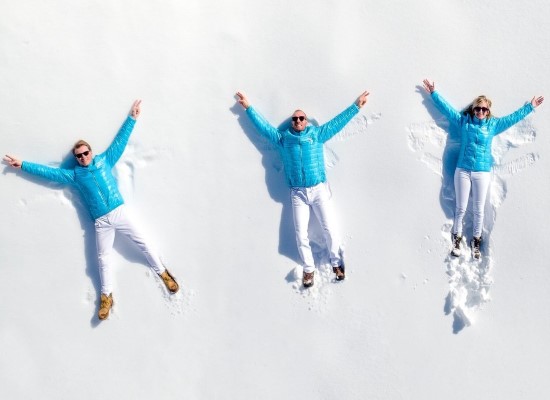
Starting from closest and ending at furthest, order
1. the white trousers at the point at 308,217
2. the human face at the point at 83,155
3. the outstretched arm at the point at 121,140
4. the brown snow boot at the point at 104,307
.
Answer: the human face at the point at 83,155 < the outstretched arm at the point at 121,140 < the white trousers at the point at 308,217 < the brown snow boot at the point at 104,307

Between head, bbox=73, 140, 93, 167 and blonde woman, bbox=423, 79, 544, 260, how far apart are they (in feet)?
14.9

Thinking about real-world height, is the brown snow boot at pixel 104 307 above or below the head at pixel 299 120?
below

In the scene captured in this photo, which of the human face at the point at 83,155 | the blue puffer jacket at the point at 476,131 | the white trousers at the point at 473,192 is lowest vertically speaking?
the white trousers at the point at 473,192

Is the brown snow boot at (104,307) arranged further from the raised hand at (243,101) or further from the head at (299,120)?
the head at (299,120)

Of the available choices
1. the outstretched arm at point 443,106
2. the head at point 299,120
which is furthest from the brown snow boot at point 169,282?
the outstretched arm at point 443,106

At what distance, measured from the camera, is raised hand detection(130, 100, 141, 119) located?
253 inches

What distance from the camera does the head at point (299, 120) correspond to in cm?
621

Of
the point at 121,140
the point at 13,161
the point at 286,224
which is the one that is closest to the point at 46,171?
the point at 13,161

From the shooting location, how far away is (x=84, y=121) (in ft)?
21.3

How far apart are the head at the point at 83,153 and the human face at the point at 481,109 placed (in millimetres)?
5047

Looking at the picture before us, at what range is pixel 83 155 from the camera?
20.1 ft

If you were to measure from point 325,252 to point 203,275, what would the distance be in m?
1.73

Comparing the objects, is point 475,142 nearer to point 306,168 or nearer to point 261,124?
point 306,168

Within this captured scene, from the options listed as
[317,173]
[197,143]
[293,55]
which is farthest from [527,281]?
[197,143]
